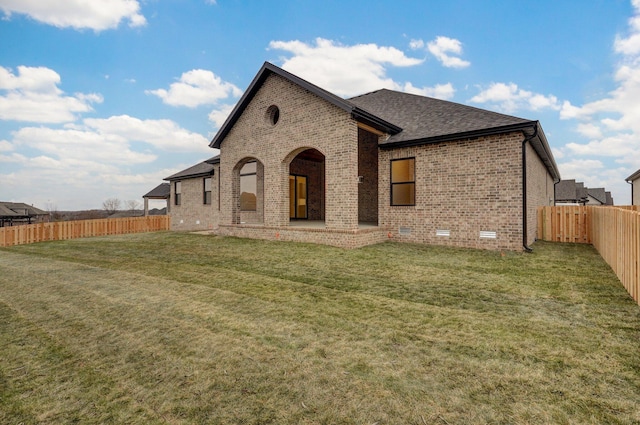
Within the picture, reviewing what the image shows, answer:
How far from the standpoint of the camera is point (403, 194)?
11.4 metres

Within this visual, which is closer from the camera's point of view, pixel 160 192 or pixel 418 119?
pixel 418 119

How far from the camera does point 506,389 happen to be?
2.42 metres

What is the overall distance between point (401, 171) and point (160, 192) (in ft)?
101

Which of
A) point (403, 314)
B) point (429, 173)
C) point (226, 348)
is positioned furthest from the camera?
point (429, 173)

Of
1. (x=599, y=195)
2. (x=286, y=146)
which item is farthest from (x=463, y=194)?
(x=599, y=195)

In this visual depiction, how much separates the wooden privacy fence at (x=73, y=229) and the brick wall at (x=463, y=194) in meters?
19.3

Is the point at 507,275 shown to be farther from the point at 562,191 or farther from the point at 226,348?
the point at 562,191

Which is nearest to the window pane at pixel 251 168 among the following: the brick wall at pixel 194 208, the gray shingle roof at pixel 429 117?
the brick wall at pixel 194 208

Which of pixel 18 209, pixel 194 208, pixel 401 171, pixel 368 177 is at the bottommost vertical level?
pixel 194 208

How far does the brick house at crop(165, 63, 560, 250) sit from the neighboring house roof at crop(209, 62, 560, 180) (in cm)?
4

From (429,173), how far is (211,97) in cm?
1835

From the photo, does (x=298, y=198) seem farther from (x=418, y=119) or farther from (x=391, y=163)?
(x=418, y=119)

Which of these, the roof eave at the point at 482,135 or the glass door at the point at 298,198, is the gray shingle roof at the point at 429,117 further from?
the glass door at the point at 298,198

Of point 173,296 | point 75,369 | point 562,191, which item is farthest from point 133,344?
point 562,191
